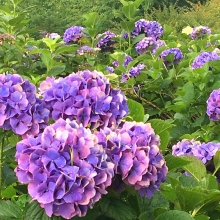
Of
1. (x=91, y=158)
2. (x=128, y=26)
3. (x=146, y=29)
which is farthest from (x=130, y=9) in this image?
(x=91, y=158)

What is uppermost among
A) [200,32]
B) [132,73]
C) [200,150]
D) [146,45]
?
[200,150]

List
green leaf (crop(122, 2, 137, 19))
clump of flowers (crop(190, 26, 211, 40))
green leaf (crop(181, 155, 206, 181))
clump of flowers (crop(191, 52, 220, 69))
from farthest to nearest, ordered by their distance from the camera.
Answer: clump of flowers (crop(190, 26, 211, 40)), green leaf (crop(122, 2, 137, 19)), clump of flowers (crop(191, 52, 220, 69)), green leaf (crop(181, 155, 206, 181))

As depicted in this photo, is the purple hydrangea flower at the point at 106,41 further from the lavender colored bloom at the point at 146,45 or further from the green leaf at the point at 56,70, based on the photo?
the green leaf at the point at 56,70

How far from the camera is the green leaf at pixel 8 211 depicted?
4.16 ft

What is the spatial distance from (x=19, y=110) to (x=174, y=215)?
477mm

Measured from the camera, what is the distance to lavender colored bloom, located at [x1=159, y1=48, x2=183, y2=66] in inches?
136

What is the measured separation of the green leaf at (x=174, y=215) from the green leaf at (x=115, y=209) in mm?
116

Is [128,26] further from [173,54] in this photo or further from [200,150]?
[200,150]

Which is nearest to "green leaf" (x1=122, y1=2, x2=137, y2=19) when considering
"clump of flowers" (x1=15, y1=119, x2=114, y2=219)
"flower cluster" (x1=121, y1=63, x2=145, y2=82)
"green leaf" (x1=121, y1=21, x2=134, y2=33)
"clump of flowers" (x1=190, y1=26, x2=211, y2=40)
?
"green leaf" (x1=121, y1=21, x2=134, y2=33)

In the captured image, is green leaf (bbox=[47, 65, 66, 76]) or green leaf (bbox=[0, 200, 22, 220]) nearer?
green leaf (bbox=[0, 200, 22, 220])

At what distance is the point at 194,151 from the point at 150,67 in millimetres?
1706

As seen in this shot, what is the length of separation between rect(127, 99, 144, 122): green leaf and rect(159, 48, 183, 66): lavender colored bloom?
6.02ft

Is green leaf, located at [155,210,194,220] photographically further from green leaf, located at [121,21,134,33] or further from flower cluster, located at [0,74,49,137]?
green leaf, located at [121,21,134,33]

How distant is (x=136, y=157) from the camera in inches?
47.4
